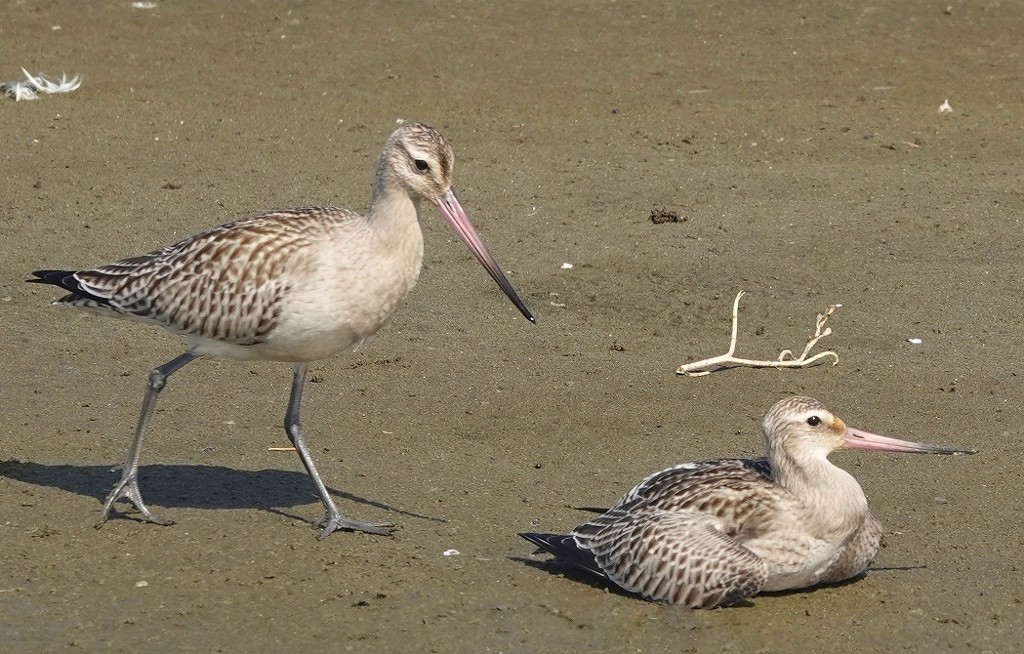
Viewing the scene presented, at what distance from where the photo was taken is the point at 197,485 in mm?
8727

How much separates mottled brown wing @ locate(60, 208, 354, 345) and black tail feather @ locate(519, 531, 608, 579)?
1654 millimetres

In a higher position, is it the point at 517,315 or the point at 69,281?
the point at 69,281

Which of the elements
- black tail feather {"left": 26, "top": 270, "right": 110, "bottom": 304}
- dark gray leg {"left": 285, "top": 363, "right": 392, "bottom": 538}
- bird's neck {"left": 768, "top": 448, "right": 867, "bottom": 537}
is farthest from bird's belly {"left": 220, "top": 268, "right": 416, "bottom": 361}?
bird's neck {"left": 768, "top": 448, "right": 867, "bottom": 537}

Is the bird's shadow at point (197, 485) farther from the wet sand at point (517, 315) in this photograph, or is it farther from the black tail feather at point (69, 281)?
the black tail feather at point (69, 281)

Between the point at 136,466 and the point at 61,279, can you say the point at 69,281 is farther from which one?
the point at 136,466

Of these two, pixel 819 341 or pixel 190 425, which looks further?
pixel 819 341

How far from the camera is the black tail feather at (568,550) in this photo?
7438mm

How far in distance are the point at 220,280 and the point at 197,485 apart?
1.18 m

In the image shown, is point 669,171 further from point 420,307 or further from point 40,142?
point 40,142

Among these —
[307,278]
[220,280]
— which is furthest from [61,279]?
[307,278]

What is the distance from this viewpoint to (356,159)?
45.3 feet

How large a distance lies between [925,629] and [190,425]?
426cm

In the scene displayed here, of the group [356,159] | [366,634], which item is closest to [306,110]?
[356,159]

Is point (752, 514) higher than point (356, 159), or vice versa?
point (752, 514)
